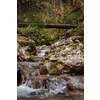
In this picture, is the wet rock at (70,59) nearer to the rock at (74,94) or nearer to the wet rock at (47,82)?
the wet rock at (47,82)

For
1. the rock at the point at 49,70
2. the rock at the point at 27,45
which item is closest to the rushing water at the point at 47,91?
the rock at the point at 49,70

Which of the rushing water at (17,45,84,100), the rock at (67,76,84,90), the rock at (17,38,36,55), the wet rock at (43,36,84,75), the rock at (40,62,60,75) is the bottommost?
the rushing water at (17,45,84,100)

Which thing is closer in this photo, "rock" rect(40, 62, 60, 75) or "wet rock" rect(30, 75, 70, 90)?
"wet rock" rect(30, 75, 70, 90)

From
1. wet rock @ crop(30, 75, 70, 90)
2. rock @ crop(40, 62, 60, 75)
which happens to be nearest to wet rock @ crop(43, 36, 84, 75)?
rock @ crop(40, 62, 60, 75)

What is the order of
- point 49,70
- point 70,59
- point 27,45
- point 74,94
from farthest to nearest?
point 27,45 < point 70,59 < point 49,70 < point 74,94

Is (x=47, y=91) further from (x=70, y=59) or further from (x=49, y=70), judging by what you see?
(x=70, y=59)

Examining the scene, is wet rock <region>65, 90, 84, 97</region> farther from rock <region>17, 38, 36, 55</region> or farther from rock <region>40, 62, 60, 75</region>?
rock <region>17, 38, 36, 55</region>

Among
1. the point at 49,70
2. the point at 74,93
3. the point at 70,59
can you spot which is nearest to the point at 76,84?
the point at 74,93
